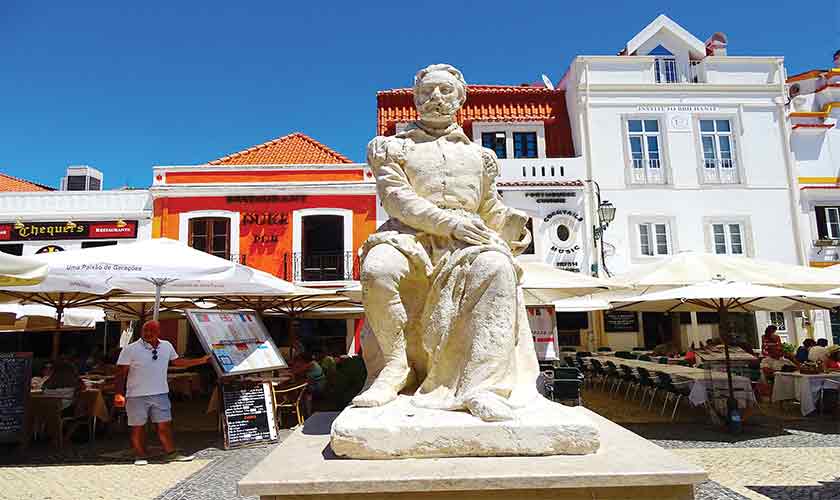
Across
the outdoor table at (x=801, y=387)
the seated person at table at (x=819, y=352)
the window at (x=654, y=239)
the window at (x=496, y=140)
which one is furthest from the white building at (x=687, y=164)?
the outdoor table at (x=801, y=387)

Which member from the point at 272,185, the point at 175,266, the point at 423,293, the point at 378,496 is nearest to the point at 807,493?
the point at 423,293

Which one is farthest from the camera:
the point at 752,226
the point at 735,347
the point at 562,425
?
the point at 752,226

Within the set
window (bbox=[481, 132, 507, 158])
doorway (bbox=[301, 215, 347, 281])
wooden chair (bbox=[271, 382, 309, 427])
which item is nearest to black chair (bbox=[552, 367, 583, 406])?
wooden chair (bbox=[271, 382, 309, 427])

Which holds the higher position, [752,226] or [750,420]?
[752,226]

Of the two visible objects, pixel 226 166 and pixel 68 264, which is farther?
pixel 226 166

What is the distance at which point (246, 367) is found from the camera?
21.7ft

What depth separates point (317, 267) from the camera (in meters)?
16.5

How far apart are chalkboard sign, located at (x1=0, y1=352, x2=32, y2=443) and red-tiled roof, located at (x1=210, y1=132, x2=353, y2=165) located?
11.7m

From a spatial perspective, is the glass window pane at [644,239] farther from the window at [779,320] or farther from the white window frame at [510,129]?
the window at [779,320]

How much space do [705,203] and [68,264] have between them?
15805 millimetres

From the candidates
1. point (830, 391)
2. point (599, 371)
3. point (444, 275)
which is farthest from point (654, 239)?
point (444, 275)

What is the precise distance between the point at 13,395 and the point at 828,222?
19.5m

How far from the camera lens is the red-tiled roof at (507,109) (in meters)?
17.2

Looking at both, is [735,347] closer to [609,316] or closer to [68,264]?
[609,316]
